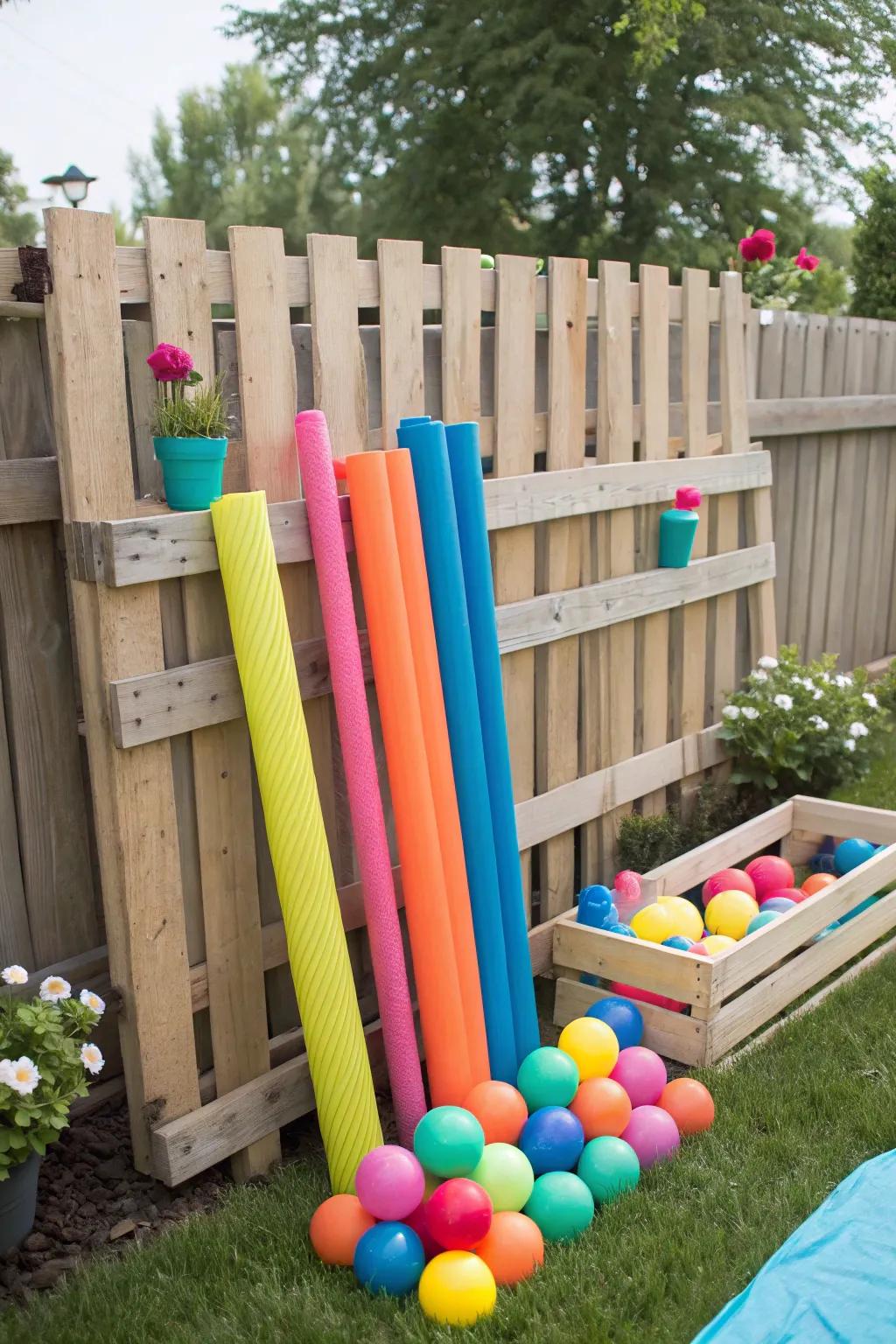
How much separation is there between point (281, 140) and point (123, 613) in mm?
39270

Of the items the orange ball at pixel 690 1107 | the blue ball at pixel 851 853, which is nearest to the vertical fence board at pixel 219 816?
the orange ball at pixel 690 1107

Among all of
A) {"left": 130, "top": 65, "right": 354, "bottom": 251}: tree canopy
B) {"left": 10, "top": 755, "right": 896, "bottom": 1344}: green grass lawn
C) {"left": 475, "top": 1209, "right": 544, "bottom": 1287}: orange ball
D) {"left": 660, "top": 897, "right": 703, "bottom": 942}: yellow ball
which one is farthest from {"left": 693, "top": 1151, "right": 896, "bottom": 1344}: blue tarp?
{"left": 130, "top": 65, "right": 354, "bottom": 251}: tree canopy

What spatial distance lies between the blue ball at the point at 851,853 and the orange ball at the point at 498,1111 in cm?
207

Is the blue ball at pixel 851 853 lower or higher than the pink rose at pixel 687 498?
lower

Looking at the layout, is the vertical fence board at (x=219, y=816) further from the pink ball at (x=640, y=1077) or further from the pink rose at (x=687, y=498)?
the pink rose at (x=687, y=498)

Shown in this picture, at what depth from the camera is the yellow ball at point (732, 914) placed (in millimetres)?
3967

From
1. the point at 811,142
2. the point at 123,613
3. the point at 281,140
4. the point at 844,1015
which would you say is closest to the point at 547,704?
the point at 844,1015

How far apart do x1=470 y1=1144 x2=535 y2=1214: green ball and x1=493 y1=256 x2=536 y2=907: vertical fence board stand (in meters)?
1.39

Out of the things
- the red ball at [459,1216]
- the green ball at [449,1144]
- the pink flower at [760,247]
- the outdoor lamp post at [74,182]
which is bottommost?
the red ball at [459,1216]

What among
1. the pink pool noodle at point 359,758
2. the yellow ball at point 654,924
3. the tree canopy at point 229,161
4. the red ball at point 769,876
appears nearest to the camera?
the pink pool noodle at point 359,758

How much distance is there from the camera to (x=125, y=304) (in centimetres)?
273

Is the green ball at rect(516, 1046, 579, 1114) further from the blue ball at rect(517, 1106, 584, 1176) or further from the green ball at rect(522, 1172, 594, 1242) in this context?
the green ball at rect(522, 1172, 594, 1242)

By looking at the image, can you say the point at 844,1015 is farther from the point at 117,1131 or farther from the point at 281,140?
the point at 281,140

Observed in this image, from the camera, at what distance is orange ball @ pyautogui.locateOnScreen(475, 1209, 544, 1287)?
2.45 m
